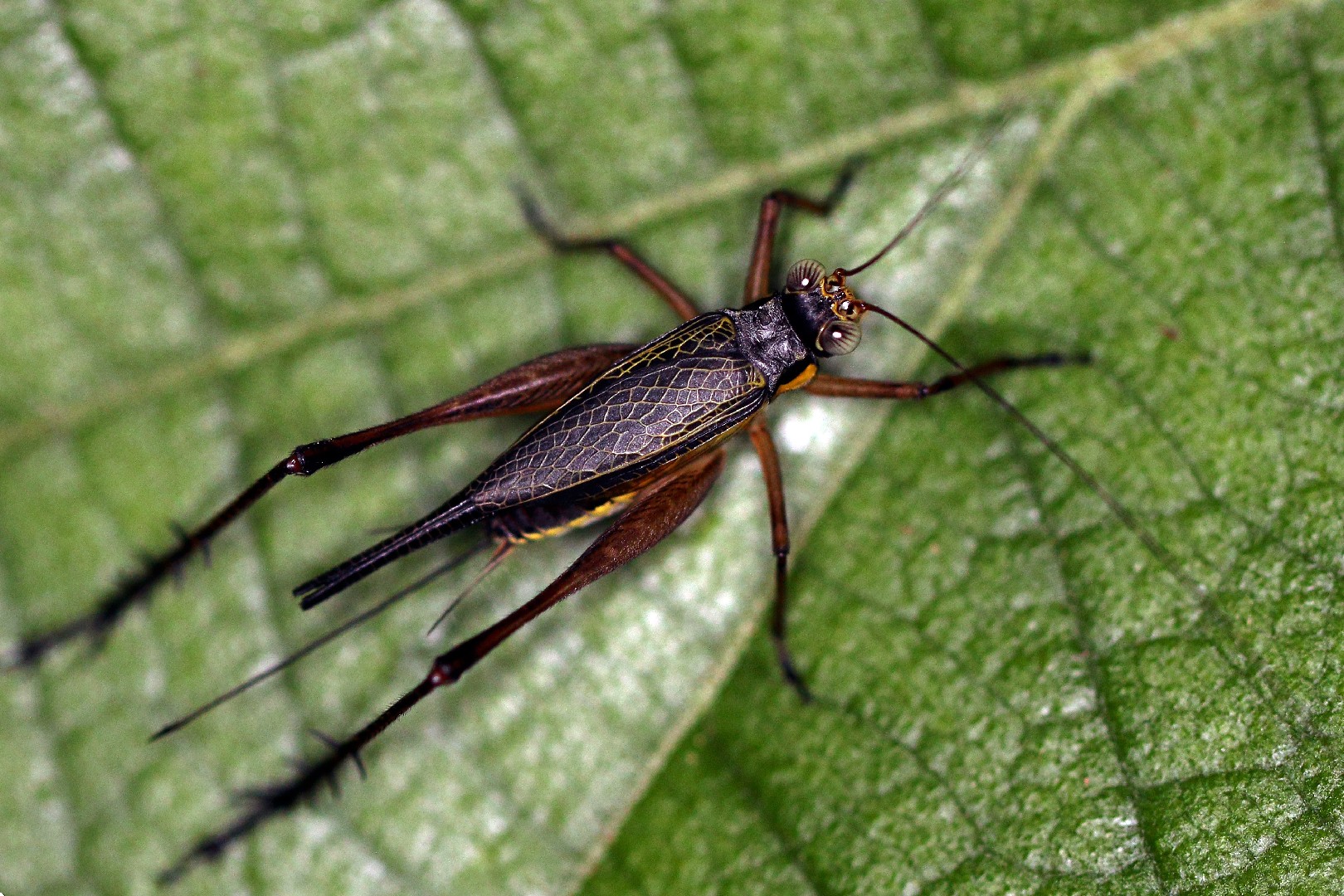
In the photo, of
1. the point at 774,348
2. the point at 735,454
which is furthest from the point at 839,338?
the point at 735,454

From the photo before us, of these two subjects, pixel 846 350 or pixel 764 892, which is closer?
pixel 764 892

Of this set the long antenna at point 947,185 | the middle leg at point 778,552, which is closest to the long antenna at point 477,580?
the middle leg at point 778,552

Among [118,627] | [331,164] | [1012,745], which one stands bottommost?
[1012,745]

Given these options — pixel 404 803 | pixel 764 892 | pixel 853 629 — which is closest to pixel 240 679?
pixel 404 803

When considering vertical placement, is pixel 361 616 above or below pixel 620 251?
below

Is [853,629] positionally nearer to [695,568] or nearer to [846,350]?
[695,568]

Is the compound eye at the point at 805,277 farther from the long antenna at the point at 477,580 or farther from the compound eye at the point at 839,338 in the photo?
the long antenna at the point at 477,580

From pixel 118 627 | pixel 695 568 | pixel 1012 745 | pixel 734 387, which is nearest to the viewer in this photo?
pixel 1012 745

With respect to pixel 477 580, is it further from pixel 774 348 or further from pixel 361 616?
pixel 774 348
